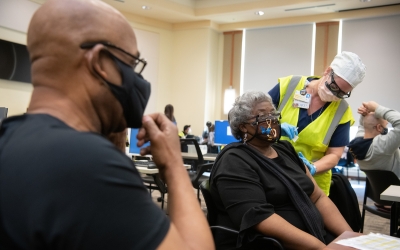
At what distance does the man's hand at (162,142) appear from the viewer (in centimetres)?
86

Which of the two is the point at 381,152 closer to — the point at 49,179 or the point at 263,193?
the point at 263,193

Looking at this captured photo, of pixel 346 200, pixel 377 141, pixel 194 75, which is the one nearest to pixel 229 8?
pixel 194 75

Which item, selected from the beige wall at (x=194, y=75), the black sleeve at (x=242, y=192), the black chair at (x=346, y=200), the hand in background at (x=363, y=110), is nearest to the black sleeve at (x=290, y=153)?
the black sleeve at (x=242, y=192)

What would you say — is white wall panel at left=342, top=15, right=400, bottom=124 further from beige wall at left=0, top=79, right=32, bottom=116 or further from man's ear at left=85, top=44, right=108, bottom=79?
man's ear at left=85, top=44, right=108, bottom=79

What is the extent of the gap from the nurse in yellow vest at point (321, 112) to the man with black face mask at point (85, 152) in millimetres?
1585

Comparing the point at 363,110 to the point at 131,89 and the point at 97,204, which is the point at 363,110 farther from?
the point at 97,204

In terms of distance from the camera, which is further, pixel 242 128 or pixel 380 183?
pixel 380 183

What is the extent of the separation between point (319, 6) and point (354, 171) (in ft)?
11.5

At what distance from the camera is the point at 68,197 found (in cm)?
60

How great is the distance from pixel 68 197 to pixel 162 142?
0.31 meters

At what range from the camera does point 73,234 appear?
0.60 metres

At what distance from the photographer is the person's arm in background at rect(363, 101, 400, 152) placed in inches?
126

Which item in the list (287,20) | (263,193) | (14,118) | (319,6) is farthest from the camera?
(287,20)

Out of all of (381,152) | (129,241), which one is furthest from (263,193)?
(381,152)
